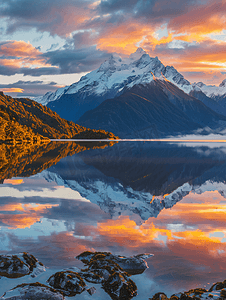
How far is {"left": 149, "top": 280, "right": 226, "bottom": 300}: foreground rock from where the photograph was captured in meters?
10.8

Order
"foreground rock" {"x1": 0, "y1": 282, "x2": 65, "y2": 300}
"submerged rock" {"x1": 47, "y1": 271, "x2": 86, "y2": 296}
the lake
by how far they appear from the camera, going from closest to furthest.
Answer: "foreground rock" {"x1": 0, "y1": 282, "x2": 65, "y2": 300}
"submerged rock" {"x1": 47, "y1": 271, "x2": 86, "y2": 296}
the lake

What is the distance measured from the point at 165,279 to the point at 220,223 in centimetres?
925

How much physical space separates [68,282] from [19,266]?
248cm

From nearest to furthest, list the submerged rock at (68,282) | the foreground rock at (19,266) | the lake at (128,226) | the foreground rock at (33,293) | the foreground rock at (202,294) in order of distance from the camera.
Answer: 1. the foreground rock at (33,293)
2. the foreground rock at (202,294)
3. the submerged rock at (68,282)
4. the foreground rock at (19,266)
5. the lake at (128,226)

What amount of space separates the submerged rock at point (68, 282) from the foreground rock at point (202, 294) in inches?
101

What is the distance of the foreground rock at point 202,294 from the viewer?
35.4 feet

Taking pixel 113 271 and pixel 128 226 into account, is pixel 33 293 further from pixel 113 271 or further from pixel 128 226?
pixel 128 226

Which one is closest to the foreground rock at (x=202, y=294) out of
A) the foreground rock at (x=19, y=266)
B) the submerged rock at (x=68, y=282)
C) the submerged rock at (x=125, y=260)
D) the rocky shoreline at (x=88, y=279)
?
the rocky shoreline at (x=88, y=279)

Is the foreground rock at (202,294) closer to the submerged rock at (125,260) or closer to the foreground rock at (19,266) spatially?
the submerged rock at (125,260)

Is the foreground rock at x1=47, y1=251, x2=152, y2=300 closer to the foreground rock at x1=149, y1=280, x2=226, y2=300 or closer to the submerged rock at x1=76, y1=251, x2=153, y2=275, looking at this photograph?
the submerged rock at x1=76, y1=251, x2=153, y2=275

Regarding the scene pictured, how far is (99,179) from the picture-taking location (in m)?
39.5

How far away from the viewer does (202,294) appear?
10977mm

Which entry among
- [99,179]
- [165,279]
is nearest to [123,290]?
[165,279]

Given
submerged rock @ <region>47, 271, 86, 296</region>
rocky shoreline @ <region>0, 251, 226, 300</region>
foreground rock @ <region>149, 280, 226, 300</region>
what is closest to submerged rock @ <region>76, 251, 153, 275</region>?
rocky shoreline @ <region>0, 251, 226, 300</region>
